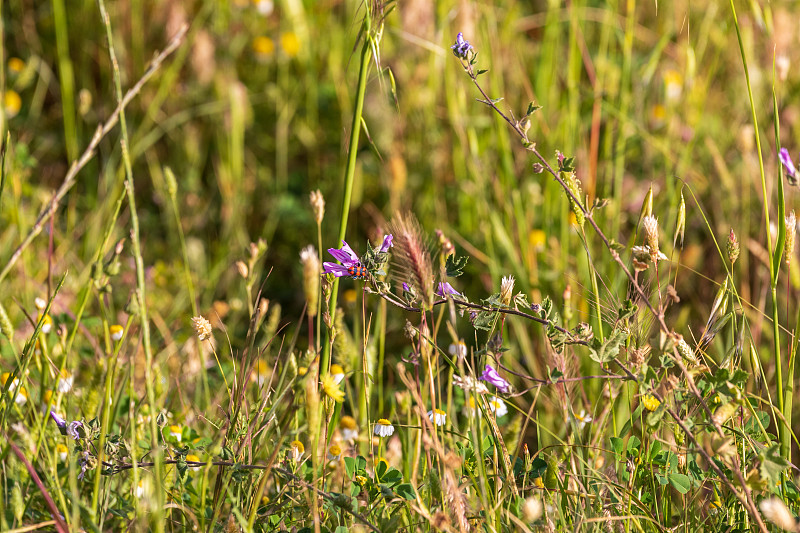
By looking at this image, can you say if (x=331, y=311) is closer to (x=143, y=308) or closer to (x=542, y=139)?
(x=143, y=308)

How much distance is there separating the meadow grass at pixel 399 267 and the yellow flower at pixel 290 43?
13mm

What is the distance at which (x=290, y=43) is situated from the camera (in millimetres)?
2764

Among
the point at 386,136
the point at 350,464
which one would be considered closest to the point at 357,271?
the point at 350,464

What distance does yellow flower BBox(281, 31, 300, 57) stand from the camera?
8.99 ft

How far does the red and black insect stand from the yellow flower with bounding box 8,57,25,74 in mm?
2070

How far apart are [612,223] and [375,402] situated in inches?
28.6

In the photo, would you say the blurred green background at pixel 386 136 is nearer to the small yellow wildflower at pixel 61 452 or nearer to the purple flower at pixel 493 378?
the small yellow wildflower at pixel 61 452

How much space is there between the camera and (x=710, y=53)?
2.92 m

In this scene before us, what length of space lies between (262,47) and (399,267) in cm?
196

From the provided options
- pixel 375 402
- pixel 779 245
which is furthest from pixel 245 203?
pixel 779 245

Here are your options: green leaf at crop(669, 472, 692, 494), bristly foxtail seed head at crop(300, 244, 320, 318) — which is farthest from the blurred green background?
bristly foxtail seed head at crop(300, 244, 320, 318)

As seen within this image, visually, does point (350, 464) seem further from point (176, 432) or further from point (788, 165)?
point (788, 165)

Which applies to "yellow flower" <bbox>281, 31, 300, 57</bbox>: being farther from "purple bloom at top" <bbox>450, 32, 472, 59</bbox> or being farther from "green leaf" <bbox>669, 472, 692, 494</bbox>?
"green leaf" <bbox>669, 472, 692, 494</bbox>

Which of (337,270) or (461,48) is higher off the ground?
(461,48)
